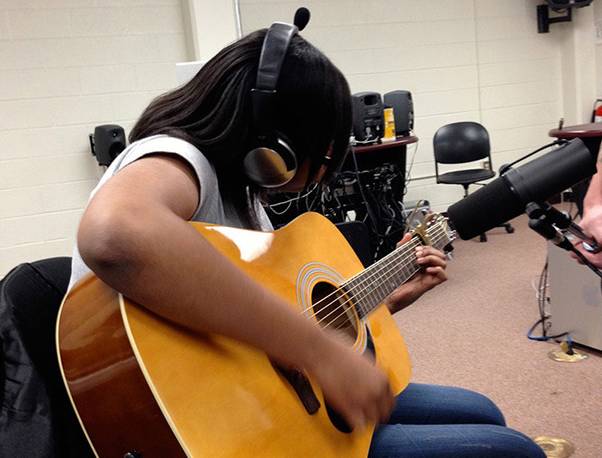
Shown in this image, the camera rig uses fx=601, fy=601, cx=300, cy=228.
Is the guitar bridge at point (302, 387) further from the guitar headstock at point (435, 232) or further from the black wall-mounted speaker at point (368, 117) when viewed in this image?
the black wall-mounted speaker at point (368, 117)

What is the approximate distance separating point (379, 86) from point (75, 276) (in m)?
4.55

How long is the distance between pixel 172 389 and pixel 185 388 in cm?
2

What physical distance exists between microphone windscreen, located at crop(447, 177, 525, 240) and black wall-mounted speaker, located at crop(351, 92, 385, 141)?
310 cm

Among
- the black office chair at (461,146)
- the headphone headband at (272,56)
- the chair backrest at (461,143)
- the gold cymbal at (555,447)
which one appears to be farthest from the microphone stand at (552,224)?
the chair backrest at (461,143)

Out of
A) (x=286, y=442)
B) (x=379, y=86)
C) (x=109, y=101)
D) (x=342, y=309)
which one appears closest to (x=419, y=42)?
(x=379, y=86)

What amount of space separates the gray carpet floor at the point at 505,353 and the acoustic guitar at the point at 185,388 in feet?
4.74

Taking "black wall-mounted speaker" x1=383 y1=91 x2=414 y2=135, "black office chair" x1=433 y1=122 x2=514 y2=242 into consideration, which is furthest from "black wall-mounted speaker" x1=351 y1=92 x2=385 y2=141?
"black office chair" x1=433 y1=122 x2=514 y2=242

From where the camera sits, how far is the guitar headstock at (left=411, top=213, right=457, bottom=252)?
1400mm

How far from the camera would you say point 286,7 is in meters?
4.78

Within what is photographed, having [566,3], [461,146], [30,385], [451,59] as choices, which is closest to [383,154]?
[461,146]

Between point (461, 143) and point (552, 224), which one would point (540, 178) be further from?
point (461, 143)

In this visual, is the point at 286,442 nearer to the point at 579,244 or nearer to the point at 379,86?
the point at 579,244

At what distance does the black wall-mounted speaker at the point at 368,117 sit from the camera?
4066mm

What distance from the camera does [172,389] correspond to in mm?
687
